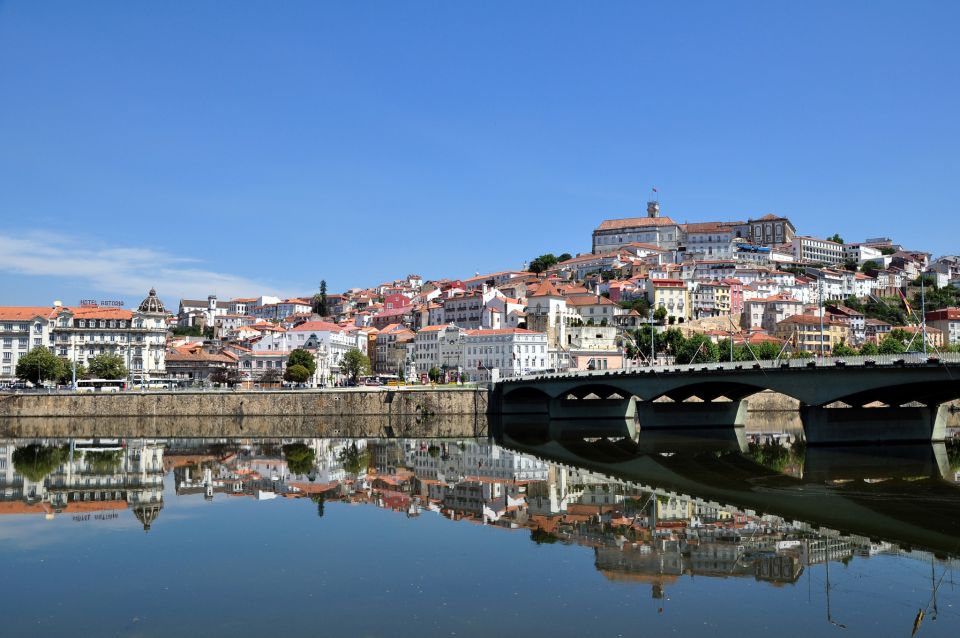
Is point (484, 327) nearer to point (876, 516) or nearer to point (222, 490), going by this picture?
point (222, 490)

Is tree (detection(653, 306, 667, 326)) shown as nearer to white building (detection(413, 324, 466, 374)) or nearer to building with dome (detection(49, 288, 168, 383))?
white building (detection(413, 324, 466, 374))

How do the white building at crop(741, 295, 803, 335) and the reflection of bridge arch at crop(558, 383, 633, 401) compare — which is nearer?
the reflection of bridge arch at crop(558, 383, 633, 401)

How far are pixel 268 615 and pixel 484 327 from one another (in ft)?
342

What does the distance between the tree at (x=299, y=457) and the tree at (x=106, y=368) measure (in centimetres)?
3765

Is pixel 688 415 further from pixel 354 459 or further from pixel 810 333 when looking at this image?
pixel 810 333

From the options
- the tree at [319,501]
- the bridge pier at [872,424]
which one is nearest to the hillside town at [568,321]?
the bridge pier at [872,424]

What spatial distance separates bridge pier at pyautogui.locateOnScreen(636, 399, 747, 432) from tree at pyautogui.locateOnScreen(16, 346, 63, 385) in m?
58.5

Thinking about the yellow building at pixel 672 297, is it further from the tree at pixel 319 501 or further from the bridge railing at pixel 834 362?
the tree at pixel 319 501

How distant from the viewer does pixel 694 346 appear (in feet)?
334

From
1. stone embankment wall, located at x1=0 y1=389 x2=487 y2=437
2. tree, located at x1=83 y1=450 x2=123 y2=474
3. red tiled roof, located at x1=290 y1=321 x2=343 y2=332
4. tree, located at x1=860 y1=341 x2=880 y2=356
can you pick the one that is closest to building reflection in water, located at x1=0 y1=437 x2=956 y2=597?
tree, located at x1=83 y1=450 x2=123 y2=474

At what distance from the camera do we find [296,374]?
3743 inches

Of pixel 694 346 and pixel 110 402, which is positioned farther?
pixel 694 346

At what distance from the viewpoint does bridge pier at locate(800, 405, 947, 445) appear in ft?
155

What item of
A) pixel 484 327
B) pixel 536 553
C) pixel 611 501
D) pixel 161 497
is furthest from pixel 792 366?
pixel 484 327
